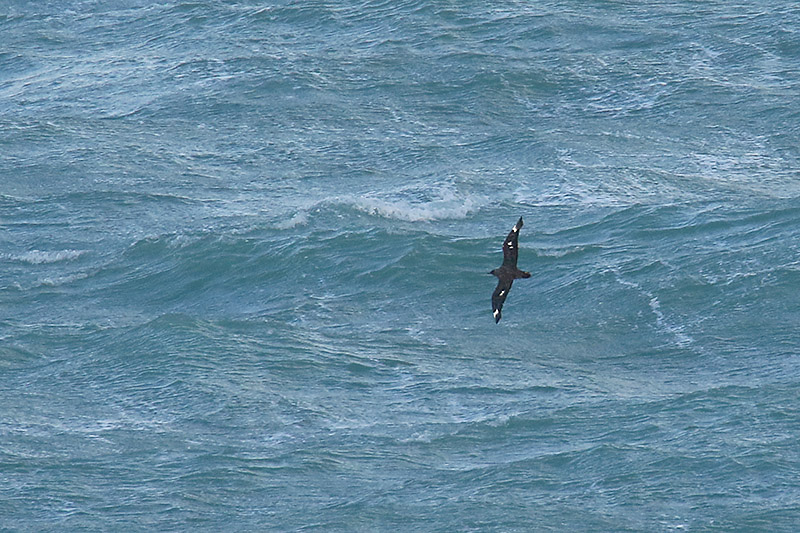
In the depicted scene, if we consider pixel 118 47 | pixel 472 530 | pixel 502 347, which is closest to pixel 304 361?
pixel 502 347

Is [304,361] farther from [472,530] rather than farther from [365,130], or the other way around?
[365,130]

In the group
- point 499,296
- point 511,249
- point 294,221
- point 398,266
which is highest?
point 511,249

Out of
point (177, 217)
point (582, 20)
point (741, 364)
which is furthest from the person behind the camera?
point (582, 20)

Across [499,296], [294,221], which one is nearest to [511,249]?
[499,296]

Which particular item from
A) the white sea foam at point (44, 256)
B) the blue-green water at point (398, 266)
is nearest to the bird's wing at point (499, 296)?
the blue-green water at point (398, 266)

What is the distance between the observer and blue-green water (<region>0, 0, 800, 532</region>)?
31.6 meters

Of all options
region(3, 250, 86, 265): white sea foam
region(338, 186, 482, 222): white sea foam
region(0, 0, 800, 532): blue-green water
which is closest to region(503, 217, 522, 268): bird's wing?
region(0, 0, 800, 532): blue-green water

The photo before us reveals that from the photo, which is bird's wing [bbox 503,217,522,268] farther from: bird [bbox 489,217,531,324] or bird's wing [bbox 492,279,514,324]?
bird's wing [bbox 492,279,514,324]

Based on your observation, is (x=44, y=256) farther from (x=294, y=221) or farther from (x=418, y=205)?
(x=418, y=205)

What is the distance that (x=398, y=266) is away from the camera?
39.3 meters

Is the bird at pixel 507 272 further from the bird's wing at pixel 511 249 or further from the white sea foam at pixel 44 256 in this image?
the white sea foam at pixel 44 256

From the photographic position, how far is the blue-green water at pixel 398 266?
104 ft

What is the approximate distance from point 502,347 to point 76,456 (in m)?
8.72

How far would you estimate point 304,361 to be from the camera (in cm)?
3597
